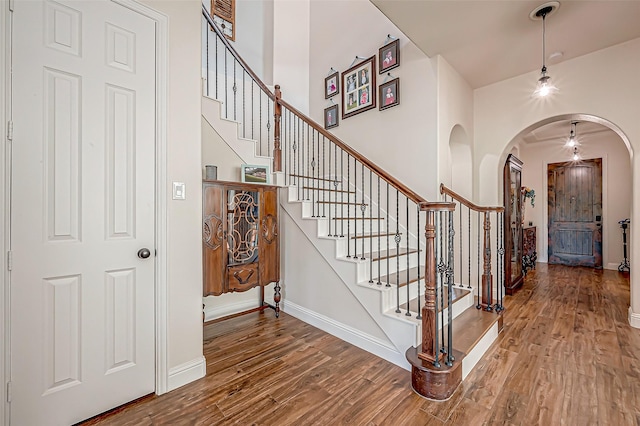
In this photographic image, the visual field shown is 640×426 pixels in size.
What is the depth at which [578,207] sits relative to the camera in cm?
586

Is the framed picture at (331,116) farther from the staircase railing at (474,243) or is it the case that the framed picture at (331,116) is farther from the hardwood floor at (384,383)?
the hardwood floor at (384,383)

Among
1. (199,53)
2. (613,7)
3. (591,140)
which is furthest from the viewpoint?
(591,140)

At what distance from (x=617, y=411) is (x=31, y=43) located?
3.69 meters

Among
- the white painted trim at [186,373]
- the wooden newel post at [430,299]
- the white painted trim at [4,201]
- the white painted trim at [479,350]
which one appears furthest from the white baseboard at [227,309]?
the white painted trim at [479,350]

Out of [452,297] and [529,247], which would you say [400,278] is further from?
[529,247]

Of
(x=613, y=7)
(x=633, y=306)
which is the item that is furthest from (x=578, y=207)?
(x=613, y=7)

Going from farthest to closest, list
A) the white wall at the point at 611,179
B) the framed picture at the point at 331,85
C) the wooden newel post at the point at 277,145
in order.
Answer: the white wall at the point at 611,179, the framed picture at the point at 331,85, the wooden newel post at the point at 277,145

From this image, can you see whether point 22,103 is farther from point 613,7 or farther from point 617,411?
point 613,7

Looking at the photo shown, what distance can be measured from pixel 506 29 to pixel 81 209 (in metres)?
3.49

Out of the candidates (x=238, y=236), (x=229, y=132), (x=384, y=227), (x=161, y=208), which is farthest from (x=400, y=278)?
(x=229, y=132)

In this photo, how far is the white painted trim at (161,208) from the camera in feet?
5.89

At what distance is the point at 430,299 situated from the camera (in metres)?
1.89

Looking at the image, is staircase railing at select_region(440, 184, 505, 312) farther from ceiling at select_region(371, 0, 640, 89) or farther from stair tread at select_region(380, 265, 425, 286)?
ceiling at select_region(371, 0, 640, 89)

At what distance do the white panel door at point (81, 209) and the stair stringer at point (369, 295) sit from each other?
1.43 metres
